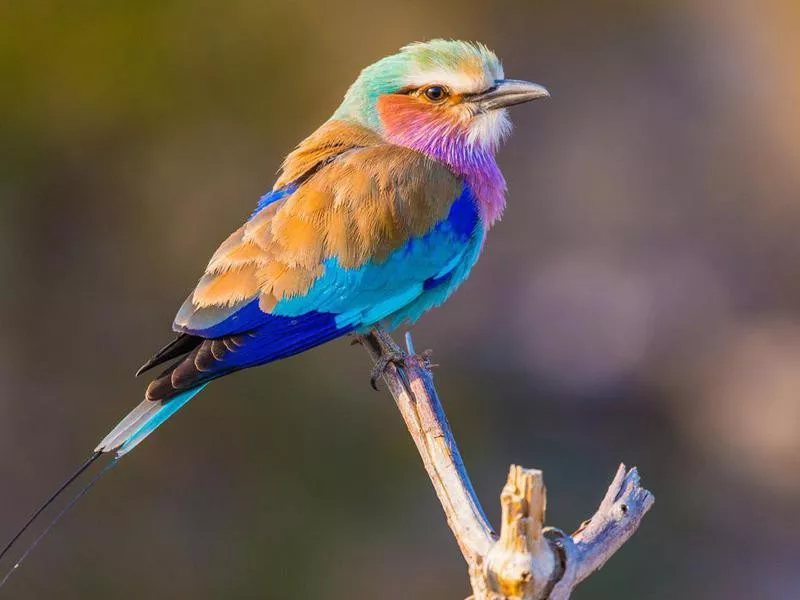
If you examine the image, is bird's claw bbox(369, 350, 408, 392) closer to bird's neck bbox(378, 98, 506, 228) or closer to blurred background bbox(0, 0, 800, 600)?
bird's neck bbox(378, 98, 506, 228)

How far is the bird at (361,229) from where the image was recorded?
3082mm

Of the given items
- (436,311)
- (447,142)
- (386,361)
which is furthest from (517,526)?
(436,311)

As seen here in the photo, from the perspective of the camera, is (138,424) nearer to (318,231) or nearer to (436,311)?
(318,231)

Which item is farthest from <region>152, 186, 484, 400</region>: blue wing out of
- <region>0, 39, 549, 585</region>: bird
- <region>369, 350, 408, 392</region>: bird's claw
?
<region>369, 350, 408, 392</region>: bird's claw

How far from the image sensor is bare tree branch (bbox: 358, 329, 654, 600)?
2273mm

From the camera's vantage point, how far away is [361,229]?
321 centimetres

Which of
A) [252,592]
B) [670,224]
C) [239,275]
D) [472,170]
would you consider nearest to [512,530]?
[239,275]

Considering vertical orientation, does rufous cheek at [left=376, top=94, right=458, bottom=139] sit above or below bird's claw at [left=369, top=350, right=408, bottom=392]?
above

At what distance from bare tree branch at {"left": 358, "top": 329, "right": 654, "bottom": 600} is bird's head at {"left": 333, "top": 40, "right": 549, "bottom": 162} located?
0.75m

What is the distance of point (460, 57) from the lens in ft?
11.2

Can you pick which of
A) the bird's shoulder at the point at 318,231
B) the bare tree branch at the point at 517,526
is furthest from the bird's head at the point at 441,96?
the bare tree branch at the point at 517,526

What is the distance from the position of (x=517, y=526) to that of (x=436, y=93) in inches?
59.7

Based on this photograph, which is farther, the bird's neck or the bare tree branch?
the bird's neck

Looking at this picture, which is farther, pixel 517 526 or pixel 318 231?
pixel 318 231
